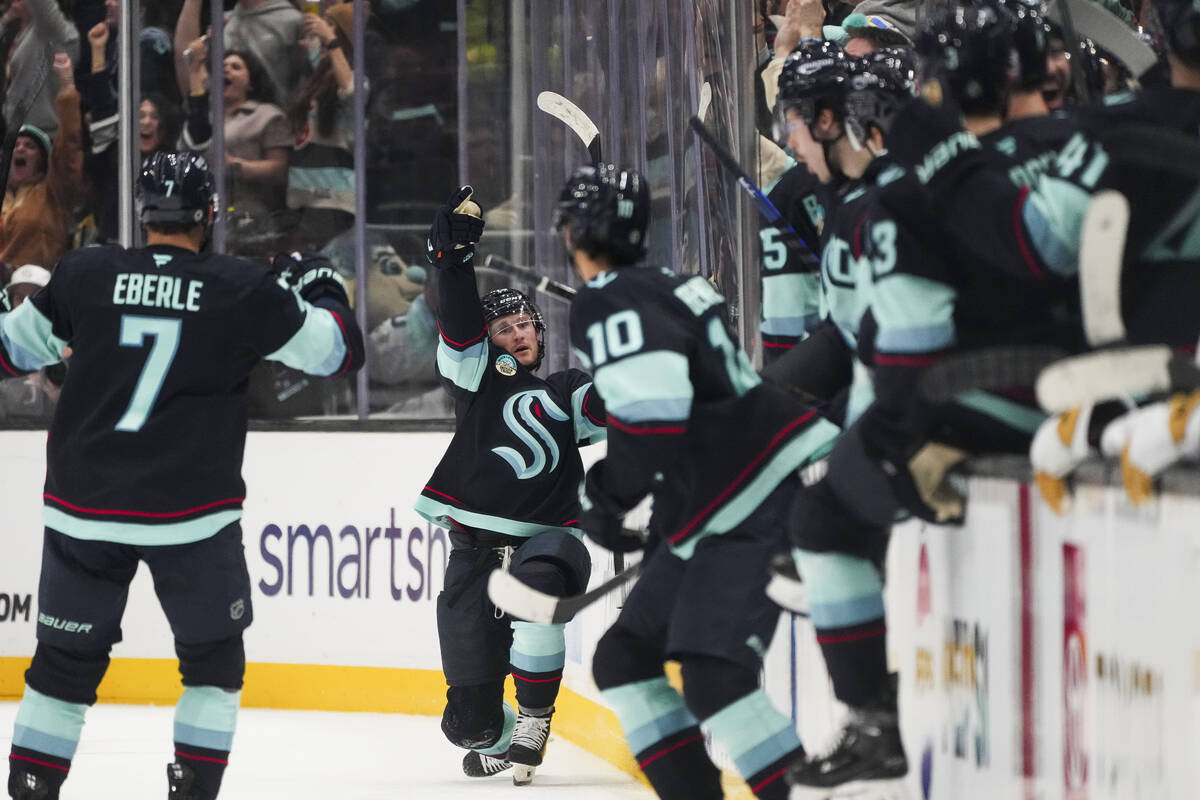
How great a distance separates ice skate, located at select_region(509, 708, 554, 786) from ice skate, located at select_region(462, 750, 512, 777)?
0.52ft

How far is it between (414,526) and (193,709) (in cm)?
217

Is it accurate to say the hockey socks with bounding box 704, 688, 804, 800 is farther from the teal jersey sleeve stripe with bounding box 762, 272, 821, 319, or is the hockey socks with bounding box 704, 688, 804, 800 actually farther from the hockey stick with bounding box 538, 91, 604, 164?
the hockey stick with bounding box 538, 91, 604, 164

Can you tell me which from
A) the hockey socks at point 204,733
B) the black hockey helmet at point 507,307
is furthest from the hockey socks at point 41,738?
the black hockey helmet at point 507,307

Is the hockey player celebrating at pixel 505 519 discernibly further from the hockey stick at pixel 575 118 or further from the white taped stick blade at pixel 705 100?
the white taped stick blade at pixel 705 100

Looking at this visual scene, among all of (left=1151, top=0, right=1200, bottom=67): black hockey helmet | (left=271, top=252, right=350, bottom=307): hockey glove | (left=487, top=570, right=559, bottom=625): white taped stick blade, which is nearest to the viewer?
(left=1151, top=0, right=1200, bottom=67): black hockey helmet

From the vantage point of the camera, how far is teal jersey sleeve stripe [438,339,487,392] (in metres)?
3.87

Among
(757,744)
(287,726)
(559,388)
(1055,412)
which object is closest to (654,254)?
(559,388)

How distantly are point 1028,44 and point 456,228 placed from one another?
1645 mm

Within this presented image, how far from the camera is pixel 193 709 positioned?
9.87 feet

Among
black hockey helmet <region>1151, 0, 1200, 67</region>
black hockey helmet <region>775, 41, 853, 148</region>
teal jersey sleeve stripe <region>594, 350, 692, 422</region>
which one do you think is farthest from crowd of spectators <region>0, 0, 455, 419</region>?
black hockey helmet <region>1151, 0, 1200, 67</region>

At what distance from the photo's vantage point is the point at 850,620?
222 cm

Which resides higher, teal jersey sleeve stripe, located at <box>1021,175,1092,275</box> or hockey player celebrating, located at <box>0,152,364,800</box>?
teal jersey sleeve stripe, located at <box>1021,175,1092,275</box>

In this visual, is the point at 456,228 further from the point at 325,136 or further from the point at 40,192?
the point at 40,192

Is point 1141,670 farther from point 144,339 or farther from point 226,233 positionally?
point 226,233
